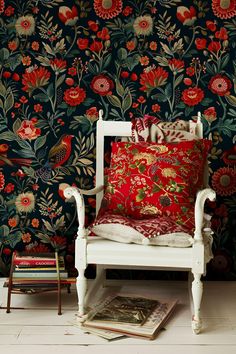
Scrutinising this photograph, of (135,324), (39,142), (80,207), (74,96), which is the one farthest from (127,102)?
(135,324)

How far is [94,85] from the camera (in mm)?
3268

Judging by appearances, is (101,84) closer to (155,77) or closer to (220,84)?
(155,77)

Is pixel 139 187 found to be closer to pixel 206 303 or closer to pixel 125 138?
pixel 125 138

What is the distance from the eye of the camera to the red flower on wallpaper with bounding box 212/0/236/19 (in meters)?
3.21

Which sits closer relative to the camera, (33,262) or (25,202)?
(33,262)

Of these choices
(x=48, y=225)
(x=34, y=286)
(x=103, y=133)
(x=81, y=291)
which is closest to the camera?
(x=81, y=291)

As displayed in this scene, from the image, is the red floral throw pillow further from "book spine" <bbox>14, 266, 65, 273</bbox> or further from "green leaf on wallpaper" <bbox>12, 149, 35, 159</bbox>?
"green leaf on wallpaper" <bbox>12, 149, 35, 159</bbox>

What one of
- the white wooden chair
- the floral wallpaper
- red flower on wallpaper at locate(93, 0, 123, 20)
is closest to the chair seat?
the white wooden chair

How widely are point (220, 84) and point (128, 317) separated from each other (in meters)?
1.43

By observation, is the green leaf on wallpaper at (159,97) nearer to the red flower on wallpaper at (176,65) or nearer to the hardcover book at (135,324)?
the red flower on wallpaper at (176,65)

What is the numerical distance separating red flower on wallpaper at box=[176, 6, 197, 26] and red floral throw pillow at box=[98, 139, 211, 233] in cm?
75

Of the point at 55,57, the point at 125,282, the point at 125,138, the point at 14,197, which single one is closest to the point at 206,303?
the point at 125,282

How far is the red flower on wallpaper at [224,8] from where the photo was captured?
3.21 meters

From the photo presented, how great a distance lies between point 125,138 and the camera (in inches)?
126
